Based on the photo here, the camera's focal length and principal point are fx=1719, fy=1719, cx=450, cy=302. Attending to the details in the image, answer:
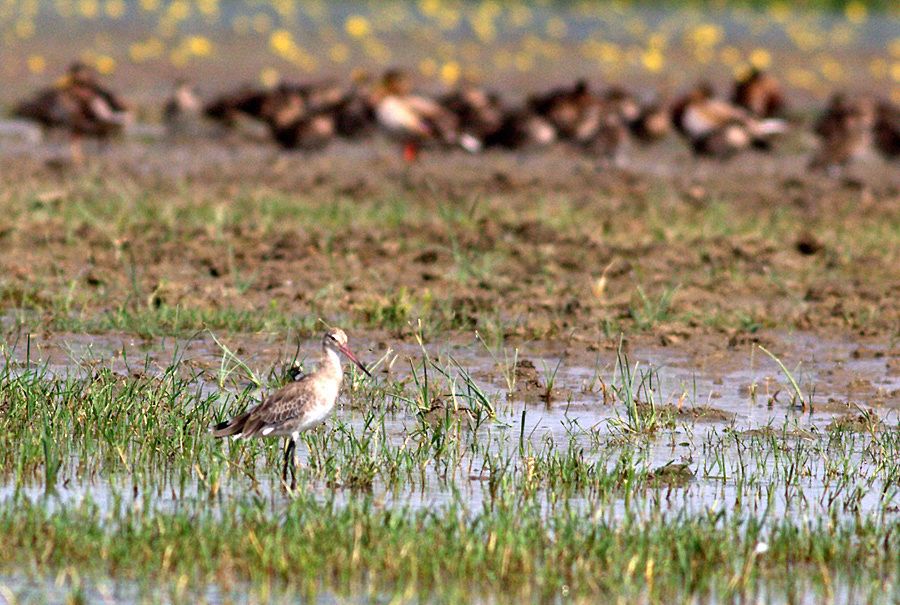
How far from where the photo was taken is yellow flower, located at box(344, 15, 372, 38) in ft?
102

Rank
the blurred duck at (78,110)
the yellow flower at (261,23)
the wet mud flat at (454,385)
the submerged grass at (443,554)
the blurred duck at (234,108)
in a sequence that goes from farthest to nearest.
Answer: the yellow flower at (261,23)
the blurred duck at (234,108)
the blurred duck at (78,110)
the wet mud flat at (454,385)
the submerged grass at (443,554)

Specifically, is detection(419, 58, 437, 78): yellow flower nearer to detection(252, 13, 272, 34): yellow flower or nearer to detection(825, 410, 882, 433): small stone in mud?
detection(252, 13, 272, 34): yellow flower

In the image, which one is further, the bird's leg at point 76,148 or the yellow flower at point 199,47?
the yellow flower at point 199,47

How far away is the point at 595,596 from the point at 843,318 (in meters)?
6.01

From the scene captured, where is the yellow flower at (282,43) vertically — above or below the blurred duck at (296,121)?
above

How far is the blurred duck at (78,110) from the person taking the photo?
62.4ft

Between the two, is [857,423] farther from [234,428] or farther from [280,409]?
[234,428]

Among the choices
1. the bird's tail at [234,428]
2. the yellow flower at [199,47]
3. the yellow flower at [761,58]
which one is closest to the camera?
the bird's tail at [234,428]

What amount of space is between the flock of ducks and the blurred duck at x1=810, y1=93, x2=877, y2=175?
16 millimetres

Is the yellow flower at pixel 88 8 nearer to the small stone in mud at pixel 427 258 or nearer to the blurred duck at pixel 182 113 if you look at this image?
the blurred duck at pixel 182 113

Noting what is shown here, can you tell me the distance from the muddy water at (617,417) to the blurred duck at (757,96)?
1119cm

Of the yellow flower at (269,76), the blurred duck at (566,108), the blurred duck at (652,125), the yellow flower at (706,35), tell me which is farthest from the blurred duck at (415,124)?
the yellow flower at (706,35)

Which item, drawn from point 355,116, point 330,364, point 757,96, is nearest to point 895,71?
point 757,96

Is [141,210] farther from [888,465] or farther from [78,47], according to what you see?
[78,47]
